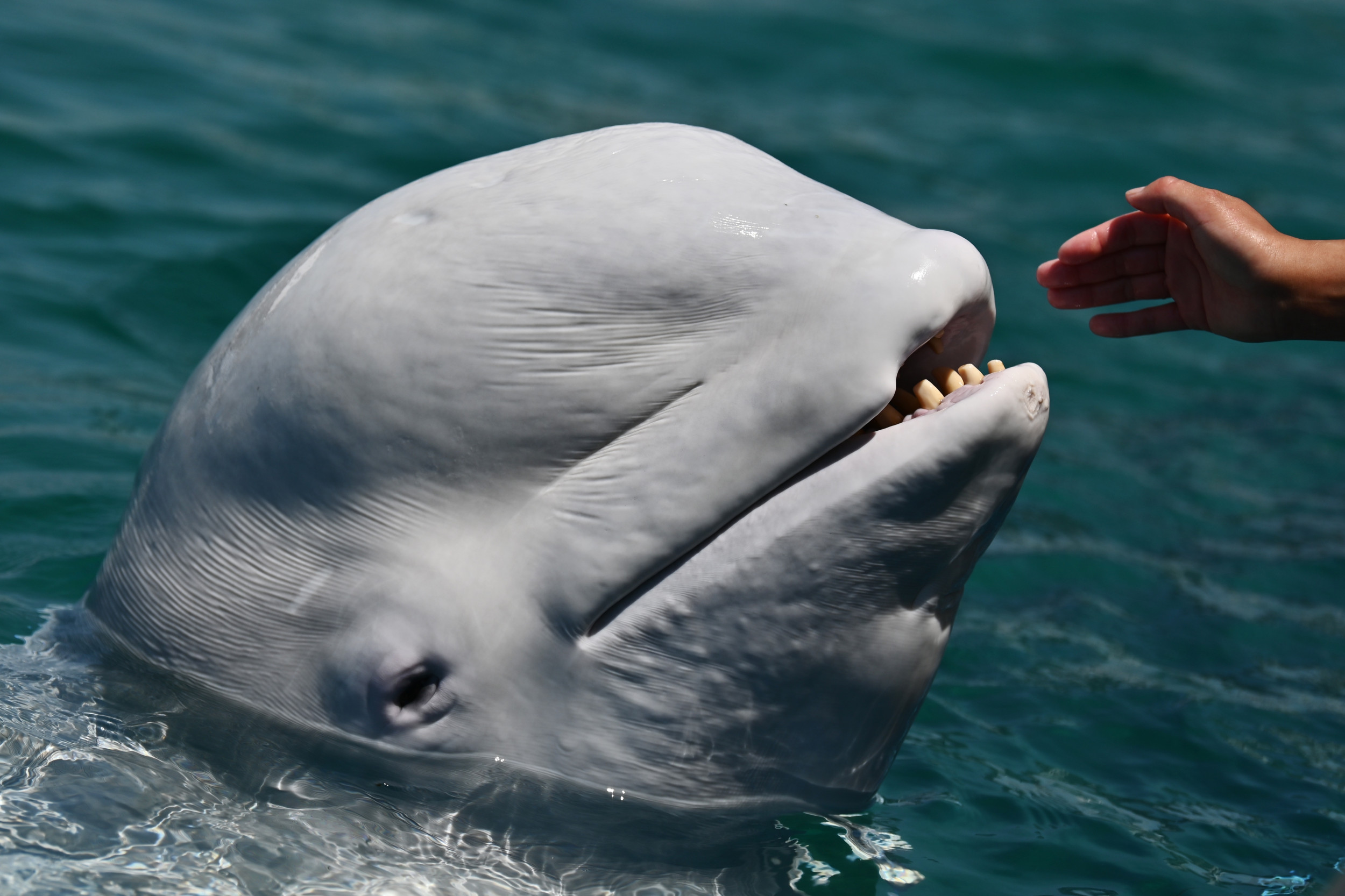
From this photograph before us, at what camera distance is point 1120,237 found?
443cm

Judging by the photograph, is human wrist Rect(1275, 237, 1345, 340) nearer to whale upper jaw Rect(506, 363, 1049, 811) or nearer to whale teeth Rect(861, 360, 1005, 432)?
whale upper jaw Rect(506, 363, 1049, 811)

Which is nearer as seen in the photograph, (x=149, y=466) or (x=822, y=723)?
(x=822, y=723)

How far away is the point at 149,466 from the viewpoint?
3.60 metres

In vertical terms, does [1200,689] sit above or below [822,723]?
below

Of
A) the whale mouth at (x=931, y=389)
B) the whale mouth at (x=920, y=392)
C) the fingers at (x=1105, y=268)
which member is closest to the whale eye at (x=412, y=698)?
the whale mouth at (x=920, y=392)

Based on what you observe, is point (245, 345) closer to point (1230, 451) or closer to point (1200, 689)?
point (1200, 689)

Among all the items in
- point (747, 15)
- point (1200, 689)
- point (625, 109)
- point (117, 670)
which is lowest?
point (1200, 689)

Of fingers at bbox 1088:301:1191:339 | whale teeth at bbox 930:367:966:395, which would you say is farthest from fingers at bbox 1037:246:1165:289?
whale teeth at bbox 930:367:966:395

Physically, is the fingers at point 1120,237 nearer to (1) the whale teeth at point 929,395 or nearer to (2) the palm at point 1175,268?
(2) the palm at point 1175,268

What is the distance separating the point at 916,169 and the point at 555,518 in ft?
29.0

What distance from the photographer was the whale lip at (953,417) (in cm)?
288

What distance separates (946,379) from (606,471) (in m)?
0.78

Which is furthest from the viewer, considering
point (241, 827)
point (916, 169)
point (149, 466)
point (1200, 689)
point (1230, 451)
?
point (916, 169)

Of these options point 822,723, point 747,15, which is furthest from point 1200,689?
point 747,15
